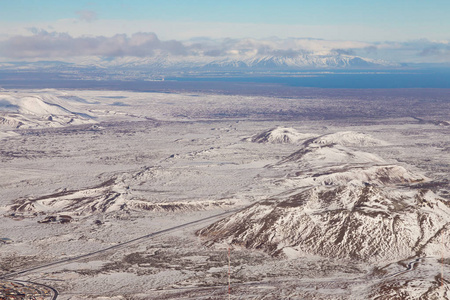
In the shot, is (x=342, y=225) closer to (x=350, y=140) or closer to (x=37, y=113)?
(x=350, y=140)

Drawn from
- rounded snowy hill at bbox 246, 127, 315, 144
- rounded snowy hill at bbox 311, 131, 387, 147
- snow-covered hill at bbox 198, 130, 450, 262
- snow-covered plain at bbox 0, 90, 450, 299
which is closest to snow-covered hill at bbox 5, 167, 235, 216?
snow-covered plain at bbox 0, 90, 450, 299

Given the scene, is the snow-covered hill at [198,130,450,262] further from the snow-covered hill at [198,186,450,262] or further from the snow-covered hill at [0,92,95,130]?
the snow-covered hill at [0,92,95,130]

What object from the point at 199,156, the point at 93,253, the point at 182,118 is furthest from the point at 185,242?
the point at 182,118

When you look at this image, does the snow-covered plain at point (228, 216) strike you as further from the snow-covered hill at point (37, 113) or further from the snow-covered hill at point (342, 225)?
the snow-covered hill at point (37, 113)

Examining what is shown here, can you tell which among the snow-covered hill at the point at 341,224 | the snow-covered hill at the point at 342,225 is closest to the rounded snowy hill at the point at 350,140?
the snow-covered hill at the point at 341,224

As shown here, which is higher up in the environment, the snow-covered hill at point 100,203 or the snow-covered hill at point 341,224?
the snow-covered hill at point 341,224

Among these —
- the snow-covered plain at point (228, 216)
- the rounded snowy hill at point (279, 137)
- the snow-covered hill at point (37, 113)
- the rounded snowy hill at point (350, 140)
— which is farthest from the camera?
the snow-covered hill at point (37, 113)

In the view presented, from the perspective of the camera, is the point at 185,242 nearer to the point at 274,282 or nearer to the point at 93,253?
the point at 93,253

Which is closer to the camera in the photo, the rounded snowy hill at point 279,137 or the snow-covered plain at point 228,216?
the snow-covered plain at point 228,216
